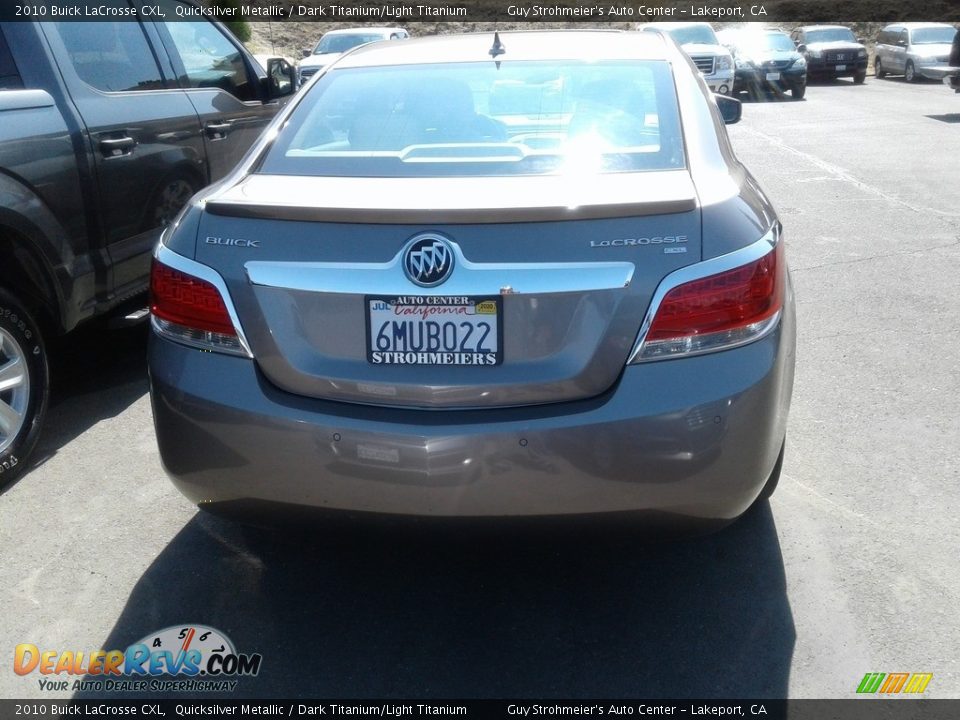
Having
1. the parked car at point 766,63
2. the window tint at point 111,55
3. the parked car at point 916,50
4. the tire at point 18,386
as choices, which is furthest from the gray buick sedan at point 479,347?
the parked car at point 916,50

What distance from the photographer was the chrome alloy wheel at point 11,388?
399 cm

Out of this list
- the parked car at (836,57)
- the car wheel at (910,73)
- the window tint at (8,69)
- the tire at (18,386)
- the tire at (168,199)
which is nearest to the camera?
the tire at (18,386)

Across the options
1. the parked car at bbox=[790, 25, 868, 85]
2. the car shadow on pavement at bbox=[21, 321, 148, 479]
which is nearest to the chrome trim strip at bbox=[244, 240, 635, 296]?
the car shadow on pavement at bbox=[21, 321, 148, 479]

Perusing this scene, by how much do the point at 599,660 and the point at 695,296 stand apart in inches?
42.1

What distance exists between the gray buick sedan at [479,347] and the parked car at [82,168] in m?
1.47

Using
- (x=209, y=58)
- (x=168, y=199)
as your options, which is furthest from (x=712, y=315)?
(x=209, y=58)

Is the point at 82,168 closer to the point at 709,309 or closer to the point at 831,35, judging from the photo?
the point at 709,309

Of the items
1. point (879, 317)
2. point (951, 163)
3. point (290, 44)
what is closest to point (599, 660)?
point (879, 317)

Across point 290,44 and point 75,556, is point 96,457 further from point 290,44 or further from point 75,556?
point 290,44

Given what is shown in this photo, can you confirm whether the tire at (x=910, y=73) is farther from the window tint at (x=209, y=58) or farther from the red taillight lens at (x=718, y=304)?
the red taillight lens at (x=718, y=304)

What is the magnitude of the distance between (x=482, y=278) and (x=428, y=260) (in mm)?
146

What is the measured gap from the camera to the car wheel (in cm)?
2697

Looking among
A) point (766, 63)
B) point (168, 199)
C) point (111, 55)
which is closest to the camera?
point (111, 55)

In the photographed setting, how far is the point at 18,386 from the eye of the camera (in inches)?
160
